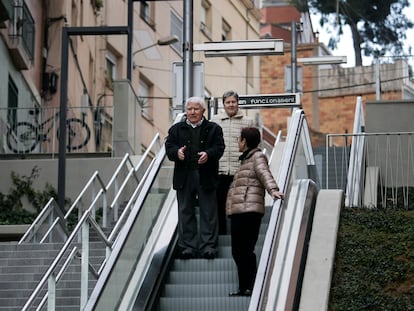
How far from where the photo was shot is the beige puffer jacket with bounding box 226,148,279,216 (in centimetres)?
1483

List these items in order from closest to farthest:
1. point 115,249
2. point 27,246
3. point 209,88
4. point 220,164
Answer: point 115,249
point 220,164
point 27,246
point 209,88

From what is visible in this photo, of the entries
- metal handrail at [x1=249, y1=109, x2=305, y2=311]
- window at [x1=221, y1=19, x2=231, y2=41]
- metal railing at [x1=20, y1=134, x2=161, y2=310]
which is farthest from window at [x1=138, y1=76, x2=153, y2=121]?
metal handrail at [x1=249, y1=109, x2=305, y2=311]

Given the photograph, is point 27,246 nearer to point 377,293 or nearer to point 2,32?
point 377,293

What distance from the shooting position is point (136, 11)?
133 ft

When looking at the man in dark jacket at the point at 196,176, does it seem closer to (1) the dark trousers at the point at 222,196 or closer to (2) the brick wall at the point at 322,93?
(1) the dark trousers at the point at 222,196

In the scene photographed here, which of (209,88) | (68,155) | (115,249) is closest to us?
(115,249)

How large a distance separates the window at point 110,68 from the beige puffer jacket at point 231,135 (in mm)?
22033

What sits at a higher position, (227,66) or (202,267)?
(227,66)

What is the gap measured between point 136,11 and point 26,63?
33.7ft

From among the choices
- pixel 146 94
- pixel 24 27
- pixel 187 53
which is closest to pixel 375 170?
pixel 187 53

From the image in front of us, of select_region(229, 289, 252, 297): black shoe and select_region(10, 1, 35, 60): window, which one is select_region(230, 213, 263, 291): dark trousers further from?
select_region(10, 1, 35, 60): window

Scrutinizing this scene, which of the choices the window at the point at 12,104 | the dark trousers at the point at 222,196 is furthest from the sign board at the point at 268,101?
the window at the point at 12,104

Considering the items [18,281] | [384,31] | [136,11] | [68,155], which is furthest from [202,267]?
[384,31]

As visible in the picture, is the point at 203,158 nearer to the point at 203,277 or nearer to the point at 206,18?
the point at 203,277
